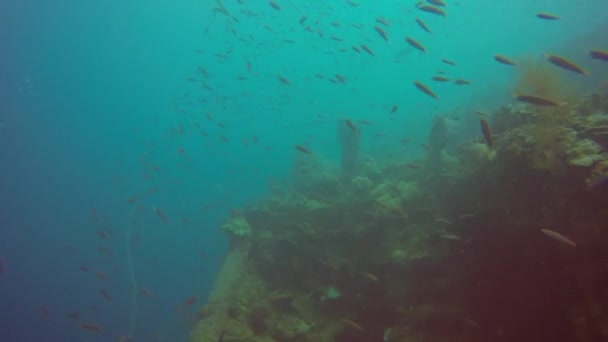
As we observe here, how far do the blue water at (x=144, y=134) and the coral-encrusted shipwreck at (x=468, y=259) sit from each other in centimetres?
539

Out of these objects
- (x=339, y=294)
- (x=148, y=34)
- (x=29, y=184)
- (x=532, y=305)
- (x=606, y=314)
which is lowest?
(x=29, y=184)

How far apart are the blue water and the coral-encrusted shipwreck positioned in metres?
5.39

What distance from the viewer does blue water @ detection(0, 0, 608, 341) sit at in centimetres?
2828

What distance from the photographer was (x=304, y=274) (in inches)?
334

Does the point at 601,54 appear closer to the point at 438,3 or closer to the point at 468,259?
the point at 468,259

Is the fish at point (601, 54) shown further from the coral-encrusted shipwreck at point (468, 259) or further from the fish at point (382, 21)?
the fish at point (382, 21)

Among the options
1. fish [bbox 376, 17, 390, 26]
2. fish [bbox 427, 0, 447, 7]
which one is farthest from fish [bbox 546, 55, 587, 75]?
fish [bbox 376, 17, 390, 26]

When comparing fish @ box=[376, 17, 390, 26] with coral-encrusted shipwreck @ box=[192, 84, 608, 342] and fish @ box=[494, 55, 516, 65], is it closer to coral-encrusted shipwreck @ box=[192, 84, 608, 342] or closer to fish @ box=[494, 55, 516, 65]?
coral-encrusted shipwreck @ box=[192, 84, 608, 342]

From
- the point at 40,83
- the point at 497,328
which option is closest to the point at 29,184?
the point at 40,83

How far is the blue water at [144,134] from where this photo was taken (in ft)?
92.8

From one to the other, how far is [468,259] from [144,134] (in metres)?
118

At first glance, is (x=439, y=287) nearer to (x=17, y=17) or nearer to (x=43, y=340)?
(x=43, y=340)

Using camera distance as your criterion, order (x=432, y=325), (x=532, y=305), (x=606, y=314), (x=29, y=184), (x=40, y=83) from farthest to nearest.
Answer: (x=40, y=83)
(x=29, y=184)
(x=432, y=325)
(x=532, y=305)
(x=606, y=314)

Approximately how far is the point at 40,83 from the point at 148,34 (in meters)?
26.4
